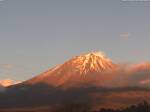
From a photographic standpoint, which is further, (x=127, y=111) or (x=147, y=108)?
(x=127, y=111)

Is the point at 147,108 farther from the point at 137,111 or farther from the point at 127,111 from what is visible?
the point at 127,111

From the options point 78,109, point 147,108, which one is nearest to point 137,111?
point 147,108

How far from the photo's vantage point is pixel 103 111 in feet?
538

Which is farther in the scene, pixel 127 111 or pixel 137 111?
pixel 127 111

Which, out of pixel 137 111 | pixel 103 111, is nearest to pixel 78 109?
pixel 103 111

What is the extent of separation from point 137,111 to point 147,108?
3204 millimetres

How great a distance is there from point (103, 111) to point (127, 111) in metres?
9.38

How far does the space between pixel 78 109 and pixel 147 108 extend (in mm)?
21713

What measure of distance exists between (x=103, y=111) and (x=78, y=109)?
821cm

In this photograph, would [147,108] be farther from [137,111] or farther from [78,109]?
[78,109]

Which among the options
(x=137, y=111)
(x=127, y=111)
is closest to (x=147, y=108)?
(x=137, y=111)

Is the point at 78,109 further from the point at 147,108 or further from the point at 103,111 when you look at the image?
the point at 147,108

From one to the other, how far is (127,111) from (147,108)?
1446 cm

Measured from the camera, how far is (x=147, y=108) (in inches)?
6117
